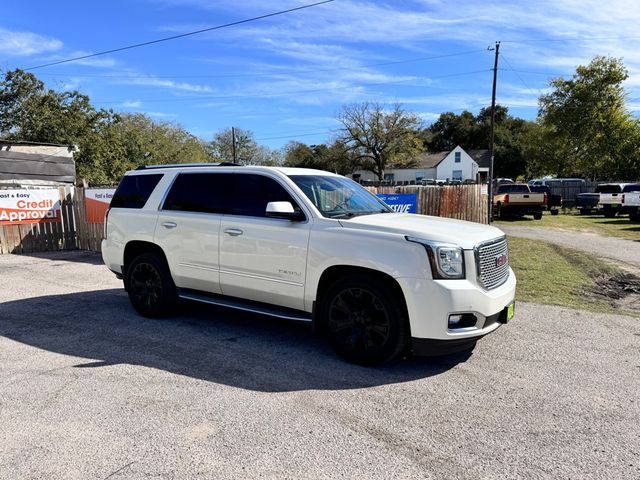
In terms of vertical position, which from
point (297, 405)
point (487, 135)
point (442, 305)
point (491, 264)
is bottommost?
point (297, 405)

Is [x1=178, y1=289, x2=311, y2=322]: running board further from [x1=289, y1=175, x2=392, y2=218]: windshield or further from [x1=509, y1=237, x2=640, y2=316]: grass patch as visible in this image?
[x1=509, y1=237, x2=640, y2=316]: grass patch

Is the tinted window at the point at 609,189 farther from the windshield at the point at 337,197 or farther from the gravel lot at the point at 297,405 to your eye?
the windshield at the point at 337,197

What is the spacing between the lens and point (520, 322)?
618 centimetres

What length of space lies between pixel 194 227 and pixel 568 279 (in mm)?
7088

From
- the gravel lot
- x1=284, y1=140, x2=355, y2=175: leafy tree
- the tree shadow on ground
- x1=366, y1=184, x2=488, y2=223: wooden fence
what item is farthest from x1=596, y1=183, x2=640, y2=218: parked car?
x1=284, y1=140, x2=355, y2=175: leafy tree

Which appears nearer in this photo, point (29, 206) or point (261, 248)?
point (261, 248)

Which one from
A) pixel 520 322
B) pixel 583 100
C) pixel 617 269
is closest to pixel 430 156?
pixel 583 100

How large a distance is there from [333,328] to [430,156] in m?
74.3

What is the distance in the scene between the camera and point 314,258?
15.4 ft

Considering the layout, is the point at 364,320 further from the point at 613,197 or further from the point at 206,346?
the point at 613,197

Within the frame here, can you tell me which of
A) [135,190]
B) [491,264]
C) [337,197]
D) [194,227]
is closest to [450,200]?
[337,197]

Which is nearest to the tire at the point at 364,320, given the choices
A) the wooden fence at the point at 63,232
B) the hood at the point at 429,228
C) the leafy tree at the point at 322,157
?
the hood at the point at 429,228

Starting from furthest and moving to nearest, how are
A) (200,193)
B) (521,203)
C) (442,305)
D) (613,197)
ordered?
1. (613,197)
2. (521,203)
3. (200,193)
4. (442,305)

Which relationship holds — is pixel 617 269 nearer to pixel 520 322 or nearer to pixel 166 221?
pixel 520 322
